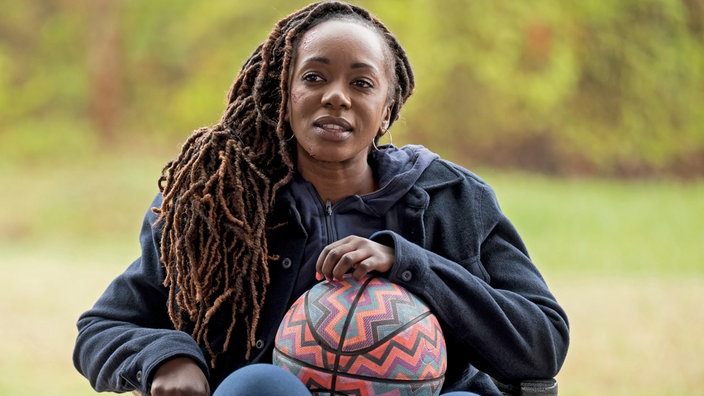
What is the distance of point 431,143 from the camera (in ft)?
25.4

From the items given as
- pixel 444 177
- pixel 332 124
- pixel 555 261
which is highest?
pixel 332 124

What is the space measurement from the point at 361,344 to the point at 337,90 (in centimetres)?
61

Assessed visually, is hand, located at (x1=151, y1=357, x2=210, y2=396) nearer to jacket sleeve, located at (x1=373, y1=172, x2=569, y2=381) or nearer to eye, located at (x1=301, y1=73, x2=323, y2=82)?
jacket sleeve, located at (x1=373, y1=172, x2=569, y2=381)

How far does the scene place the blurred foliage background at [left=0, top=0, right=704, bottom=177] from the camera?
24.3 feet

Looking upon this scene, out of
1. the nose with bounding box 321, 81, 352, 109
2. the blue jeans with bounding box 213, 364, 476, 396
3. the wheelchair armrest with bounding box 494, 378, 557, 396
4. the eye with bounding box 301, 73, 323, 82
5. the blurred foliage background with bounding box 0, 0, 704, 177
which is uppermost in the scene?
the blurred foliage background with bounding box 0, 0, 704, 177

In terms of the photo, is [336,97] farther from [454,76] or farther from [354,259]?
[454,76]

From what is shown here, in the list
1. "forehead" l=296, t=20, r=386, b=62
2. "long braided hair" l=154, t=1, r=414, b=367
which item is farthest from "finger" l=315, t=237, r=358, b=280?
"forehead" l=296, t=20, r=386, b=62

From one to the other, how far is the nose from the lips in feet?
0.10

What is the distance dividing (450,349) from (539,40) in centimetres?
562

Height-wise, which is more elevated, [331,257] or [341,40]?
[341,40]

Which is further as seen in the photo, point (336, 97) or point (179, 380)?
point (336, 97)

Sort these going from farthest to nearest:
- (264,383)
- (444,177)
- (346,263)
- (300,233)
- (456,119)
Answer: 1. (456,119)
2. (444,177)
3. (300,233)
4. (346,263)
5. (264,383)

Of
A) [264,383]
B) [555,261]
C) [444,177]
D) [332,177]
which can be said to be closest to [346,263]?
[264,383]

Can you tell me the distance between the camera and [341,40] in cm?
219
